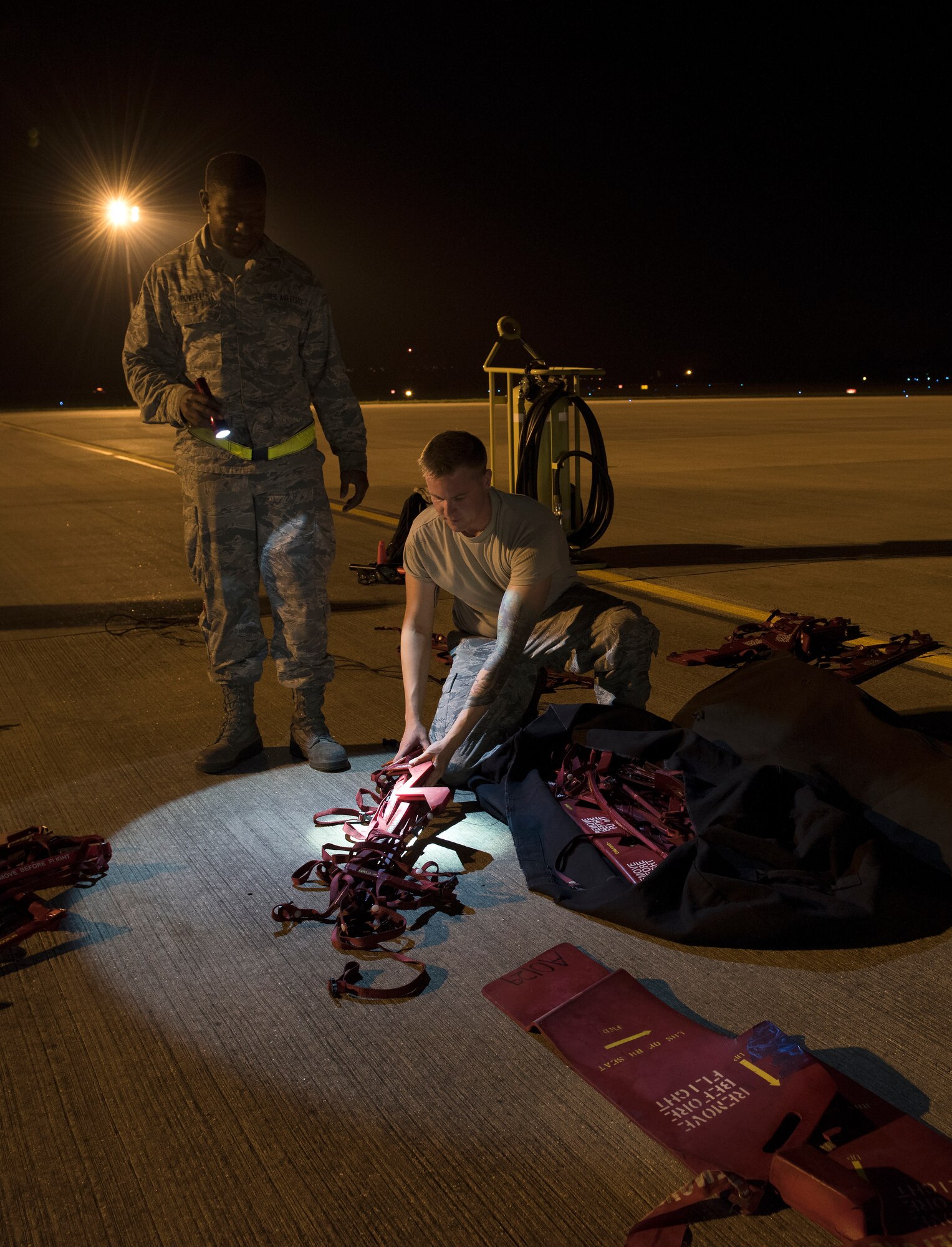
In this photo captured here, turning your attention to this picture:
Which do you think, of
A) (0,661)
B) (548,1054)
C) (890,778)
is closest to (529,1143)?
(548,1054)

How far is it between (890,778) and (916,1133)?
131 centimetres

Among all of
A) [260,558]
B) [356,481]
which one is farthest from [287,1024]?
[356,481]

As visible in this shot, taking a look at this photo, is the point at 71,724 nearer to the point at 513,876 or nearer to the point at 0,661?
the point at 0,661

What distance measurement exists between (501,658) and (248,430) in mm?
1300

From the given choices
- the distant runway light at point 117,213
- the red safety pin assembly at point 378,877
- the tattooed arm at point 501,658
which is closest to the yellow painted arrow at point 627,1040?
the red safety pin assembly at point 378,877

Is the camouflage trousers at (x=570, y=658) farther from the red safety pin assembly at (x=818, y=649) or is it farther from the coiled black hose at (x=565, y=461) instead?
the coiled black hose at (x=565, y=461)

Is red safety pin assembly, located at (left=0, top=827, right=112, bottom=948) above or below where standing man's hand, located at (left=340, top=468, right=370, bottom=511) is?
below

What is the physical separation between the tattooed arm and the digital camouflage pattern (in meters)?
0.76

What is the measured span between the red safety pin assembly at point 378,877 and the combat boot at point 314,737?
38 centimetres

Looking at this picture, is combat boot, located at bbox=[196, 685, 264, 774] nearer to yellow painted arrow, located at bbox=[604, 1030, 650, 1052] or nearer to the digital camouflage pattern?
the digital camouflage pattern

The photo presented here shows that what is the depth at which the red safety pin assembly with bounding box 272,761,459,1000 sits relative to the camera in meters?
2.78

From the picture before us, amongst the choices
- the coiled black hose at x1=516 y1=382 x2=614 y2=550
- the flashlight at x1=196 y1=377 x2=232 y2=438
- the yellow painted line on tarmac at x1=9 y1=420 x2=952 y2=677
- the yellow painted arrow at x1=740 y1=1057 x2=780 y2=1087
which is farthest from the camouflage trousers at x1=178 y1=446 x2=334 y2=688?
the coiled black hose at x1=516 y1=382 x2=614 y2=550

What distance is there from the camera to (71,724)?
4.60 metres

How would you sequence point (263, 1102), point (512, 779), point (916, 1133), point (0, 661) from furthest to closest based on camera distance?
1. point (0, 661)
2. point (512, 779)
3. point (263, 1102)
4. point (916, 1133)
